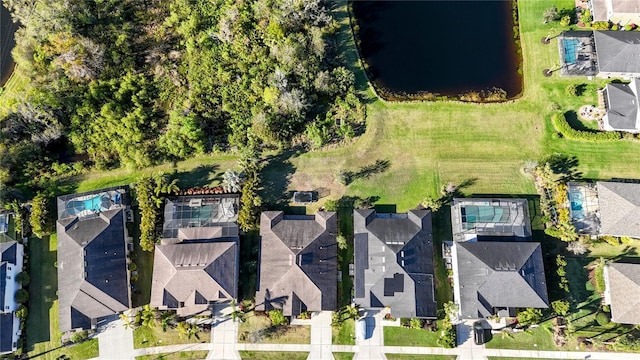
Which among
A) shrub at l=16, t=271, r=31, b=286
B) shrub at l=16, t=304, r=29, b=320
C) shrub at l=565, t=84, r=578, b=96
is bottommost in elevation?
shrub at l=16, t=304, r=29, b=320

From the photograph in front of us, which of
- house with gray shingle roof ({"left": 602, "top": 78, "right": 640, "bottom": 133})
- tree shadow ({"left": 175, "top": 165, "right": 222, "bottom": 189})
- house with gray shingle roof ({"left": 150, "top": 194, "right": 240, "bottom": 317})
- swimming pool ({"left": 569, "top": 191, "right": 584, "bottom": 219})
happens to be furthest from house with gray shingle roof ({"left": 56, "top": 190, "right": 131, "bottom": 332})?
house with gray shingle roof ({"left": 602, "top": 78, "right": 640, "bottom": 133})

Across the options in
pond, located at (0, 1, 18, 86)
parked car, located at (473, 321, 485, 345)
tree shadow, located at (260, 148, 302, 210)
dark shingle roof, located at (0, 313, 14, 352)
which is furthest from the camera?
pond, located at (0, 1, 18, 86)

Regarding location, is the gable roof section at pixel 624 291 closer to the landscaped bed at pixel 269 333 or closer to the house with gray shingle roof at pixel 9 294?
the landscaped bed at pixel 269 333

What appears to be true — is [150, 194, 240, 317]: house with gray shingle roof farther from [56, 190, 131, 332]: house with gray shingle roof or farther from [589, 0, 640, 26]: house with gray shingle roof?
[589, 0, 640, 26]: house with gray shingle roof

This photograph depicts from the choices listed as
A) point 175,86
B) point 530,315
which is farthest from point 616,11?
point 175,86

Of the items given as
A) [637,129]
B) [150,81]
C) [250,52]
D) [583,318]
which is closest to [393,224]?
[583,318]

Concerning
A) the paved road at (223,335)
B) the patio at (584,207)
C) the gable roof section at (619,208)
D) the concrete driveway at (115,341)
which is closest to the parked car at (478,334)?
the patio at (584,207)

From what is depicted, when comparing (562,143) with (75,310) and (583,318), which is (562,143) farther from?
(75,310)

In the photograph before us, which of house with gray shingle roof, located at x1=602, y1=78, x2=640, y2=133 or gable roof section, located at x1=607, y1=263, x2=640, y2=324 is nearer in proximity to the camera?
gable roof section, located at x1=607, y1=263, x2=640, y2=324
